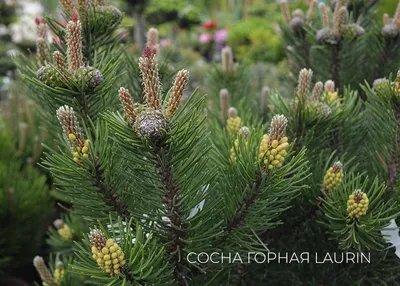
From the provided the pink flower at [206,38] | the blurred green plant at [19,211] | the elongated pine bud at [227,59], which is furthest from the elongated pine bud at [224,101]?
the pink flower at [206,38]

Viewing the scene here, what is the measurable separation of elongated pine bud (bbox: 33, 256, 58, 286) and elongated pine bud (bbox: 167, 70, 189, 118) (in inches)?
13.3

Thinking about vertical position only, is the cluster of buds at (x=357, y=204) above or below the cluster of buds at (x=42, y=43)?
below

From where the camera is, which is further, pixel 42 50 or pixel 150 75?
pixel 42 50

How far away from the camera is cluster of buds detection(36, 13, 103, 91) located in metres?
0.44

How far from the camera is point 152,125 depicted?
0.38 m

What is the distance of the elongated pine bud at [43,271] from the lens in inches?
24.2

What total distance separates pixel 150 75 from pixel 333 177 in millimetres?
265

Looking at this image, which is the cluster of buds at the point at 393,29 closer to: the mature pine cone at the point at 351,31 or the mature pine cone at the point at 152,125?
the mature pine cone at the point at 351,31

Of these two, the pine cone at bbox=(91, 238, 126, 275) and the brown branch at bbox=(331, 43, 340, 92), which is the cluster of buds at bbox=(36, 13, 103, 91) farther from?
the brown branch at bbox=(331, 43, 340, 92)

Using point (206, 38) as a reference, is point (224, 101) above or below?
below

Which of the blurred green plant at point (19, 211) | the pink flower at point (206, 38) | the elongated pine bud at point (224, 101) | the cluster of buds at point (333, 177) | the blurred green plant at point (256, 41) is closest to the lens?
the cluster of buds at point (333, 177)

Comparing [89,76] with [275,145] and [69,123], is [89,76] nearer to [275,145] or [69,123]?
[69,123]

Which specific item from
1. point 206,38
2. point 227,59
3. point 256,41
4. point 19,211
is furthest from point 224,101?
point 206,38

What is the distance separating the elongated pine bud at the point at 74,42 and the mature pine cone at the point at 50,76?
0.05 feet
